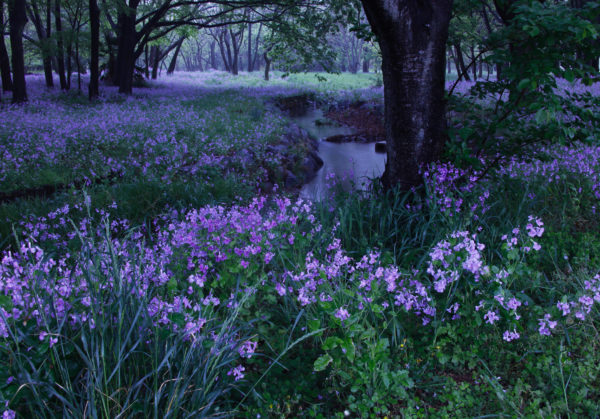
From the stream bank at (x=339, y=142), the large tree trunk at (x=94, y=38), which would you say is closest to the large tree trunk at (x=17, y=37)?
the large tree trunk at (x=94, y=38)

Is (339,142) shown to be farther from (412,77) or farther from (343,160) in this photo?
(412,77)

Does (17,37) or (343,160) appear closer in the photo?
(343,160)

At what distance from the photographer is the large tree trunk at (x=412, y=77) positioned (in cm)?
459

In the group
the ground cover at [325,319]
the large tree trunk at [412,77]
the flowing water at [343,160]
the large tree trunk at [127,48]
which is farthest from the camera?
the large tree trunk at [127,48]

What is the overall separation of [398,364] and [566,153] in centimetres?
570

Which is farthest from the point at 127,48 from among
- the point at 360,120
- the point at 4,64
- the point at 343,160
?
the point at 343,160

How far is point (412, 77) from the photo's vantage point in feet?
15.6

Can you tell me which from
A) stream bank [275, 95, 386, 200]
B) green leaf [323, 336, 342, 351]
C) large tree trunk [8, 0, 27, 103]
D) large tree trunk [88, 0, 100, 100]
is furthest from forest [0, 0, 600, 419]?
large tree trunk [88, 0, 100, 100]

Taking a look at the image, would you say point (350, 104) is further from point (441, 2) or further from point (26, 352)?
point (26, 352)

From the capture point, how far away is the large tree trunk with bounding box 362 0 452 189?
4594mm

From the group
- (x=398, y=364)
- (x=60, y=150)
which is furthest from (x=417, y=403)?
(x=60, y=150)

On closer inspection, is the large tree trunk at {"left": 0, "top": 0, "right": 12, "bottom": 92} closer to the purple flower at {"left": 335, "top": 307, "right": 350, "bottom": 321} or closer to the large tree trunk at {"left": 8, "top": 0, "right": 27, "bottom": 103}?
the large tree trunk at {"left": 8, "top": 0, "right": 27, "bottom": 103}

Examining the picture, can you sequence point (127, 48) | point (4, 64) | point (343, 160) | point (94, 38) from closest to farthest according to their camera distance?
point (343, 160)
point (94, 38)
point (4, 64)
point (127, 48)

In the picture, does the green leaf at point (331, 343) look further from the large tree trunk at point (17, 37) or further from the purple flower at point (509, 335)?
the large tree trunk at point (17, 37)
